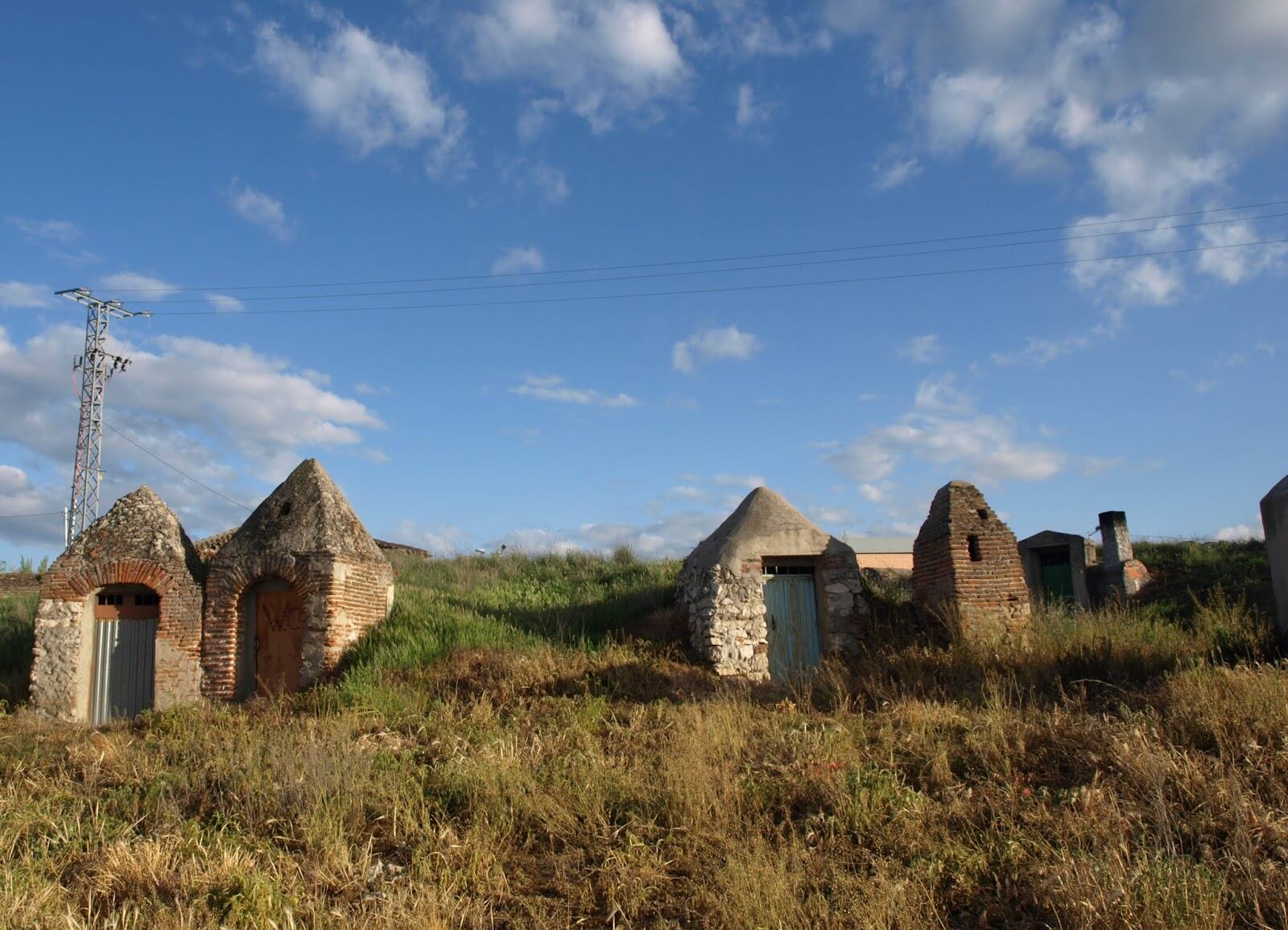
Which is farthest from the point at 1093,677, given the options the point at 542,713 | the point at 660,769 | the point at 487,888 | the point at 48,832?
the point at 48,832

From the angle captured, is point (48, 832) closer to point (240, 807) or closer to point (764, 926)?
point (240, 807)

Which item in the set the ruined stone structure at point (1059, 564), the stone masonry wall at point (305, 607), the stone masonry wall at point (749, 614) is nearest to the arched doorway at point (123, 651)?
the stone masonry wall at point (305, 607)

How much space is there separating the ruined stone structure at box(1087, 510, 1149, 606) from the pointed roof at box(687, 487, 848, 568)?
29.6ft

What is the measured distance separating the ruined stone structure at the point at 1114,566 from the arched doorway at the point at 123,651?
18.1 meters

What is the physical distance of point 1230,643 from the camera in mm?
10695

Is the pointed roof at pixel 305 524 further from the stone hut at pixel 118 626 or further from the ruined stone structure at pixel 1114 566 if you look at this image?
the ruined stone structure at pixel 1114 566

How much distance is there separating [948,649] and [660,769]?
5623 mm

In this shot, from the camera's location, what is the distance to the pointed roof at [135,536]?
14008mm

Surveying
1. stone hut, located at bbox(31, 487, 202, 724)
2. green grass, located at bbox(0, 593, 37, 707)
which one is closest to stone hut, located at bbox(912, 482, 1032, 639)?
stone hut, located at bbox(31, 487, 202, 724)

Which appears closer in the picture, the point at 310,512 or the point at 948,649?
the point at 948,649

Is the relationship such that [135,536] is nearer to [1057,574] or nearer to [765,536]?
[765,536]

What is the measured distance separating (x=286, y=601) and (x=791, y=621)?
7.62m

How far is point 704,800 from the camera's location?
23.8ft

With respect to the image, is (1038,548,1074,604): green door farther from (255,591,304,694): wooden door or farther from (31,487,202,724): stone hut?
(31,487,202,724): stone hut
